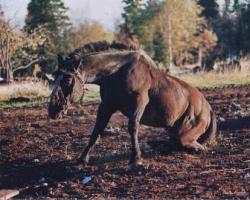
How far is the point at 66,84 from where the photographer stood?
23.3ft

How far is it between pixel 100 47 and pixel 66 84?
2.39 feet

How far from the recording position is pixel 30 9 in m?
52.6

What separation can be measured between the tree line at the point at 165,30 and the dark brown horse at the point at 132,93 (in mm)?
40856

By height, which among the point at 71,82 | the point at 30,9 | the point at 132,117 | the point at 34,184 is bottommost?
the point at 34,184

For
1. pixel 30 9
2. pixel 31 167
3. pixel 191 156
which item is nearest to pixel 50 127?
pixel 31 167

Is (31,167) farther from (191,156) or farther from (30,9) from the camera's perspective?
(30,9)

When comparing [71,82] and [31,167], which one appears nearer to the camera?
[71,82]

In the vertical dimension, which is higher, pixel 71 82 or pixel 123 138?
pixel 71 82

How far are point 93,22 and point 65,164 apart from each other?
2341 inches

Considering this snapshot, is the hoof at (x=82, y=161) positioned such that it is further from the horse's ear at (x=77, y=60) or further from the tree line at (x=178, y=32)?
the tree line at (x=178, y=32)

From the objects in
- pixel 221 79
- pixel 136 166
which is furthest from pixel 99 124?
pixel 221 79

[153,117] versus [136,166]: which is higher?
[153,117]

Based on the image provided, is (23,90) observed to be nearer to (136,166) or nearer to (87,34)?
(136,166)

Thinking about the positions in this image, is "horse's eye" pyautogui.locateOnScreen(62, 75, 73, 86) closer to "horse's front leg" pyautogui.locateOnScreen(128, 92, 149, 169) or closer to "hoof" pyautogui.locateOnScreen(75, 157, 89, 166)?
"horse's front leg" pyautogui.locateOnScreen(128, 92, 149, 169)
